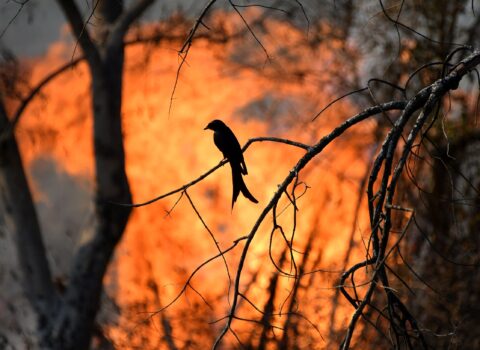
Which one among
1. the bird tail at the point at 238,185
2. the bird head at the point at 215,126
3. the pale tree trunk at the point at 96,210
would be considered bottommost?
the bird tail at the point at 238,185

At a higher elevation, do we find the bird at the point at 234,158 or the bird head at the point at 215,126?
the bird head at the point at 215,126

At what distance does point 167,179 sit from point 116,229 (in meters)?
5.88

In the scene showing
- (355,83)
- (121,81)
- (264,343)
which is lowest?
(264,343)

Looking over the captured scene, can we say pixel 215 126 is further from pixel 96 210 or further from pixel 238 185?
pixel 96 210

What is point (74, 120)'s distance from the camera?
34.6 ft

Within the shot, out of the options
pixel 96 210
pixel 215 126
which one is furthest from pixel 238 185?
pixel 96 210

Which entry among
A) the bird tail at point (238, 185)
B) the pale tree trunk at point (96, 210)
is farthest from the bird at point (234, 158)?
the pale tree trunk at point (96, 210)

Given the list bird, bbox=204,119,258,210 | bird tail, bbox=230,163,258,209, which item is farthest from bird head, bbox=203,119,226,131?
bird tail, bbox=230,163,258,209

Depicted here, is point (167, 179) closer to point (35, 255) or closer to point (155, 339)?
point (155, 339)

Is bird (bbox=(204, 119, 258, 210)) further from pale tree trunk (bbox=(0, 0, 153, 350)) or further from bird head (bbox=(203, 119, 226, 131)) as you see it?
pale tree trunk (bbox=(0, 0, 153, 350))

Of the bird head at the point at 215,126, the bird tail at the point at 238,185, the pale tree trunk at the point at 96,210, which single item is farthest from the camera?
the pale tree trunk at the point at 96,210

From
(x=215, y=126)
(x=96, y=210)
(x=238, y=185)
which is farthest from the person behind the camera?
(x=96, y=210)

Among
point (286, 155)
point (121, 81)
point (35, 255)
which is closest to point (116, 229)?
point (35, 255)

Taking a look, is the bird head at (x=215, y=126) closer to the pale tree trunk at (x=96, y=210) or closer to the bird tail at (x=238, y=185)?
the bird tail at (x=238, y=185)
